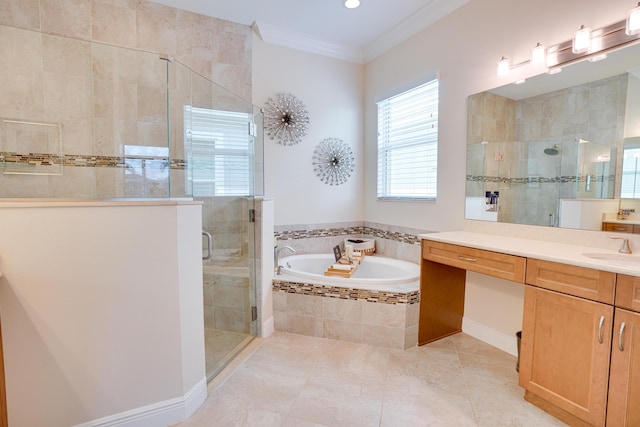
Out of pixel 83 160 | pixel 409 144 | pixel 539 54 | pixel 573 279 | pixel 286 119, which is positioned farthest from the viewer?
pixel 286 119

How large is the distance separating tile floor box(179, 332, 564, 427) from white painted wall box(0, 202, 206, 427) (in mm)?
340

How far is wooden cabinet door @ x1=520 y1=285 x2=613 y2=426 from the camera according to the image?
132cm

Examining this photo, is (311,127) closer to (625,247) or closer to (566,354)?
(625,247)

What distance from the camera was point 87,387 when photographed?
53.9 inches

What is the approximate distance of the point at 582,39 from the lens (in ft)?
5.53

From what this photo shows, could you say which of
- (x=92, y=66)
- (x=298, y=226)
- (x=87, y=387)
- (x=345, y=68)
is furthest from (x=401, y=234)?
(x=92, y=66)

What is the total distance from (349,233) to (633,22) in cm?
277

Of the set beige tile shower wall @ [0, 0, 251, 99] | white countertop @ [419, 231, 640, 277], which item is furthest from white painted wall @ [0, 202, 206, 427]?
beige tile shower wall @ [0, 0, 251, 99]

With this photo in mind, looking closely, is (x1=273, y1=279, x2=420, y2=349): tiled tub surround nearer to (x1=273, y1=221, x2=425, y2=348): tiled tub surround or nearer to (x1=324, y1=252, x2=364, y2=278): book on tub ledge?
(x1=273, y1=221, x2=425, y2=348): tiled tub surround

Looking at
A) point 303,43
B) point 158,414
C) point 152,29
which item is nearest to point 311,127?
point 303,43

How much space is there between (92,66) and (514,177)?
3339 millimetres

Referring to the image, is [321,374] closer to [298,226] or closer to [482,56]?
[298,226]

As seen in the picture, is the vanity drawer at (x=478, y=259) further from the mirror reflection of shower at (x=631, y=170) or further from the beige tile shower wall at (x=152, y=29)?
the beige tile shower wall at (x=152, y=29)

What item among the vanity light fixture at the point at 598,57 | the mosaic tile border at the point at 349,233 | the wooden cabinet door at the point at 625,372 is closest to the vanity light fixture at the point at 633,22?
the vanity light fixture at the point at 598,57
